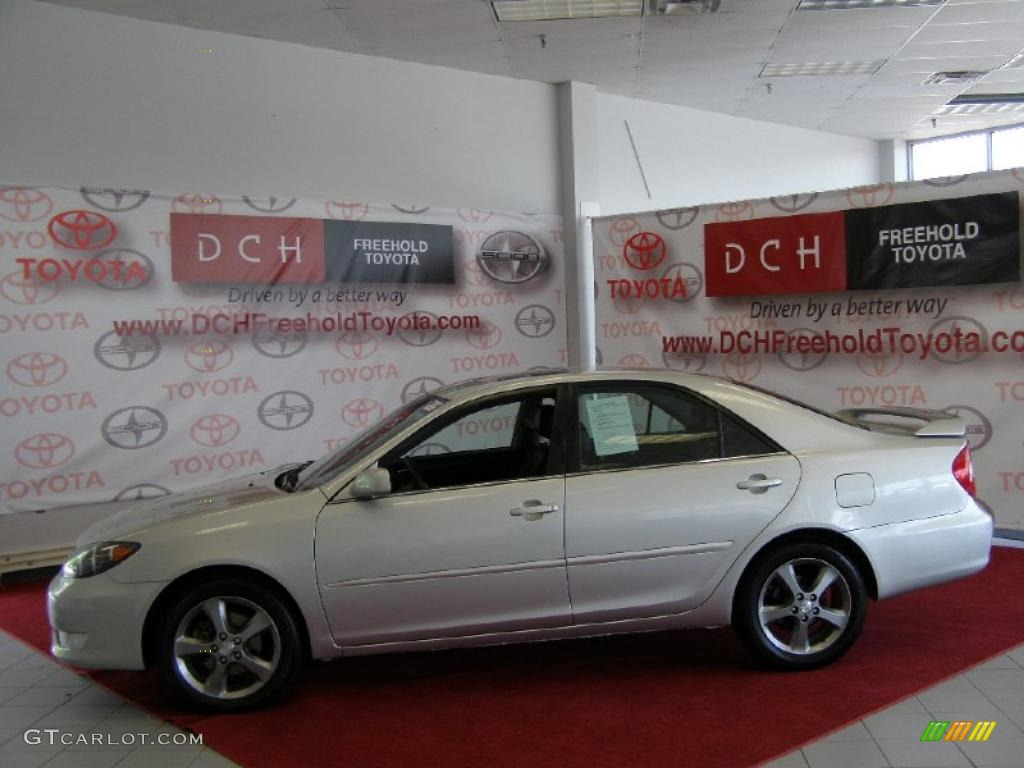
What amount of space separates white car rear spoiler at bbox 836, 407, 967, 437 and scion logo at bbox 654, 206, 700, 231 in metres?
2.83

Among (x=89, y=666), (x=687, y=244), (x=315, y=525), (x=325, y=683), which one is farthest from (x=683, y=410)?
(x=687, y=244)

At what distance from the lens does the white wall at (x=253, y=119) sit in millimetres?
5977

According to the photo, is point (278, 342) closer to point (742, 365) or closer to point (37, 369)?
point (37, 369)

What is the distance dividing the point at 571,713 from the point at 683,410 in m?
1.36

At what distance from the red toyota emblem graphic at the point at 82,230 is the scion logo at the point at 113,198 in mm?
73

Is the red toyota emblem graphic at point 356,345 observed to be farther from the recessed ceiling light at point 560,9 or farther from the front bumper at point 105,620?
the front bumper at point 105,620

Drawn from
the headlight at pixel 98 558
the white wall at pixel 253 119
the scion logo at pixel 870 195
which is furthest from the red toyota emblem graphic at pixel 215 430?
the scion logo at pixel 870 195

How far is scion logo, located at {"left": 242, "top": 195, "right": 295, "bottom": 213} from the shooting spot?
21.7ft

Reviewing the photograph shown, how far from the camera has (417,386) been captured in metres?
7.39

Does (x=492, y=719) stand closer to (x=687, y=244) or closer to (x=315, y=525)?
(x=315, y=525)

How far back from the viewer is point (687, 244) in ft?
23.7

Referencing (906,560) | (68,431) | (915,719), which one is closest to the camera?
(915,719)

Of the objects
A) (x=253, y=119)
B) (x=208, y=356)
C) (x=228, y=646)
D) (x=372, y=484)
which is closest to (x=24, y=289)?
(x=208, y=356)

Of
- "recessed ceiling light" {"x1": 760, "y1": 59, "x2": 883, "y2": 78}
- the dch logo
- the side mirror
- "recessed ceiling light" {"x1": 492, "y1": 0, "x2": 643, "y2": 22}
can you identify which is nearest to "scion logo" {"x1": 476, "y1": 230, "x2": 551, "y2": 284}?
the dch logo
